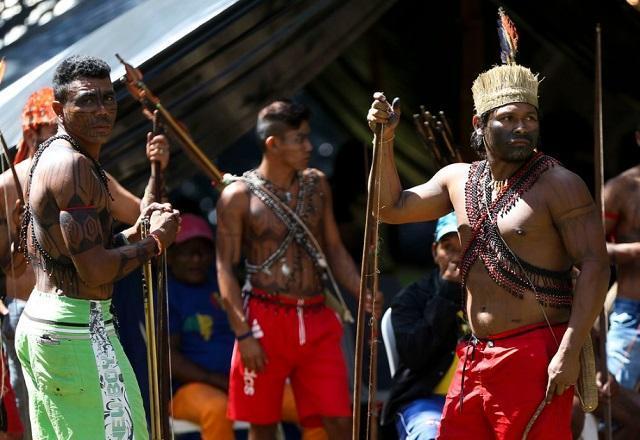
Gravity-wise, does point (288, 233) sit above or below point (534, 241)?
above

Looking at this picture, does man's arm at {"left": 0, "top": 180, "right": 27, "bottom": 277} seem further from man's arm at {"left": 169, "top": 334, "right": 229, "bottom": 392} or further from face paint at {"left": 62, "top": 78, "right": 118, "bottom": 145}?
man's arm at {"left": 169, "top": 334, "right": 229, "bottom": 392}

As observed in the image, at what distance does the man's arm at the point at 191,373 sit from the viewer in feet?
22.6

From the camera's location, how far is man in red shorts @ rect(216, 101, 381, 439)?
20.5ft

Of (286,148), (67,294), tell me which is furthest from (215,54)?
(67,294)

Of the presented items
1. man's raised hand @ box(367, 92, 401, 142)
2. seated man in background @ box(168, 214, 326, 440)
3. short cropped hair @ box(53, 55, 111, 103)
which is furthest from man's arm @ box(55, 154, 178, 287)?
seated man in background @ box(168, 214, 326, 440)

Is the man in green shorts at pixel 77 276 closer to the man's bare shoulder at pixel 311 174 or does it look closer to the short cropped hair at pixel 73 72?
the short cropped hair at pixel 73 72

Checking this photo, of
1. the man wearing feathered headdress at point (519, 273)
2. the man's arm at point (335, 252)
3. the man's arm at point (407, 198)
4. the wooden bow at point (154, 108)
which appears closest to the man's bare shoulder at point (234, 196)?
the man's arm at point (335, 252)

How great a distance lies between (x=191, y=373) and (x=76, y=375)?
2.44 meters

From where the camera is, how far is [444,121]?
18.9 ft

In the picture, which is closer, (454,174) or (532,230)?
(532,230)

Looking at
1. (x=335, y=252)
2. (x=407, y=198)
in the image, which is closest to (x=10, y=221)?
(x=335, y=252)

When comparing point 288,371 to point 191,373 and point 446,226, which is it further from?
point 446,226

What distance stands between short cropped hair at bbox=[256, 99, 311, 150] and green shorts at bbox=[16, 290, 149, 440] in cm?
204

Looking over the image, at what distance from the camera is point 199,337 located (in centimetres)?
709
